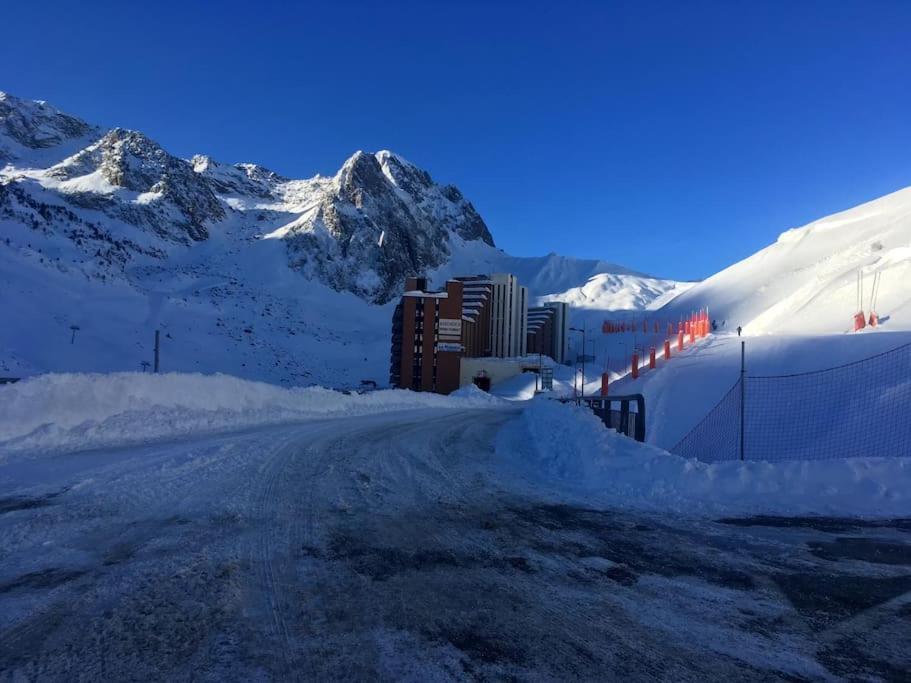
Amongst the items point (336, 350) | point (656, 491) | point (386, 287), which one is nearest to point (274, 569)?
point (656, 491)

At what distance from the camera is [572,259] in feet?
555

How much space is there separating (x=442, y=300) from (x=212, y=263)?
49595 millimetres

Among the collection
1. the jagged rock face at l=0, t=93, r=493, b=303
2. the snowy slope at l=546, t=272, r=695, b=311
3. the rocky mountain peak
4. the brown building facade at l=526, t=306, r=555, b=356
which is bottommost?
the brown building facade at l=526, t=306, r=555, b=356

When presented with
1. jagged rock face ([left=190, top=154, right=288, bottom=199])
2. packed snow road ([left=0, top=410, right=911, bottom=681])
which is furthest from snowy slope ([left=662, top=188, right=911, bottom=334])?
jagged rock face ([left=190, top=154, right=288, bottom=199])

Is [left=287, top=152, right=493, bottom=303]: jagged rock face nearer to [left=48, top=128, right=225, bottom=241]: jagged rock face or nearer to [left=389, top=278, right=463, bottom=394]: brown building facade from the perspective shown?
[left=48, top=128, right=225, bottom=241]: jagged rock face

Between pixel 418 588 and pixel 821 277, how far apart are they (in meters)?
44.5

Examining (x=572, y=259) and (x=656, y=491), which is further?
(x=572, y=259)

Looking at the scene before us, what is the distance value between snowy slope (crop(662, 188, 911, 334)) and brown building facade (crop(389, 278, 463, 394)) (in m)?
25.3

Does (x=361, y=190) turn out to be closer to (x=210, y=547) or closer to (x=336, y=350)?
(x=336, y=350)

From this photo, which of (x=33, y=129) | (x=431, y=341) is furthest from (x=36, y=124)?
(x=431, y=341)

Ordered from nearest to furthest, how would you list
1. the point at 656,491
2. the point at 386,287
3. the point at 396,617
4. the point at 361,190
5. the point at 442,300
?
the point at 396,617 < the point at 656,491 < the point at 442,300 < the point at 386,287 < the point at 361,190

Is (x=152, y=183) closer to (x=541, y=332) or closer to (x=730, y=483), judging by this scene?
(x=541, y=332)

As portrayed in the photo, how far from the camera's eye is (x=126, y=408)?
1334 cm

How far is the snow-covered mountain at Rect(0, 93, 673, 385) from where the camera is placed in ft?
165
